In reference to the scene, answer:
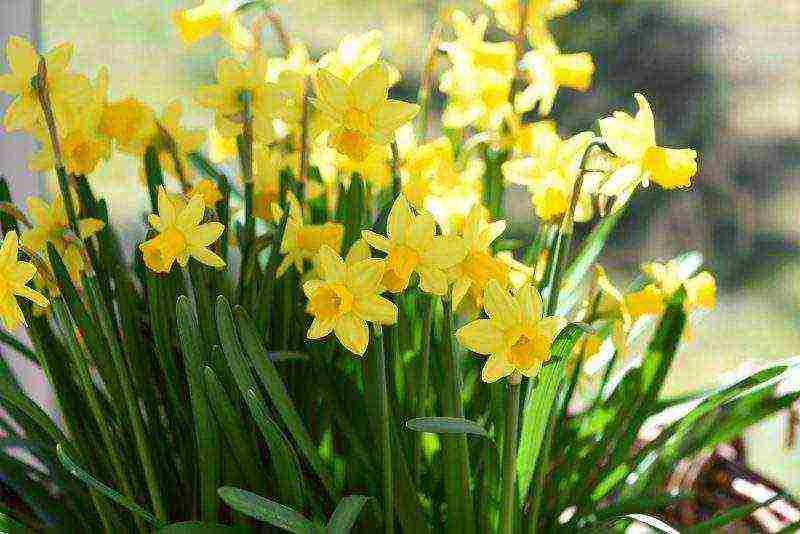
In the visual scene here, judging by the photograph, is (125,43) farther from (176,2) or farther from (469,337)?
(469,337)

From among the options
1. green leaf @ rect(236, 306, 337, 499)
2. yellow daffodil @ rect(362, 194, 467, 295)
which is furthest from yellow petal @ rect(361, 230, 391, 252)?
green leaf @ rect(236, 306, 337, 499)

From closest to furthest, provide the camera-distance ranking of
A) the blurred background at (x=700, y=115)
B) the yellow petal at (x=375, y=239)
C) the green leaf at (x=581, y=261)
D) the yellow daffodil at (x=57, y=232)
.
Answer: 1. the yellow petal at (x=375, y=239)
2. the yellow daffodil at (x=57, y=232)
3. the green leaf at (x=581, y=261)
4. the blurred background at (x=700, y=115)

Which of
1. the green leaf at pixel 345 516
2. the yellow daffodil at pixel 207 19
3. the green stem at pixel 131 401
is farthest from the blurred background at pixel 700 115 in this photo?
the green leaf at pixel 345 516

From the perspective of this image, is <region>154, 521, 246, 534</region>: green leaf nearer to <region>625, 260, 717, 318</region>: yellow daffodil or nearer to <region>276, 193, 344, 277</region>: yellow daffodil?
<region>276, 193, 344, 277</region>: yellow daffodil

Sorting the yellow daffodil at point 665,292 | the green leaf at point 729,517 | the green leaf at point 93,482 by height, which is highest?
the yellow daffodil at point 665,292

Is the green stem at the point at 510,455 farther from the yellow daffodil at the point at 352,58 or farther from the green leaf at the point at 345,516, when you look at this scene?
the yellow daffodil at the point at 352,58
